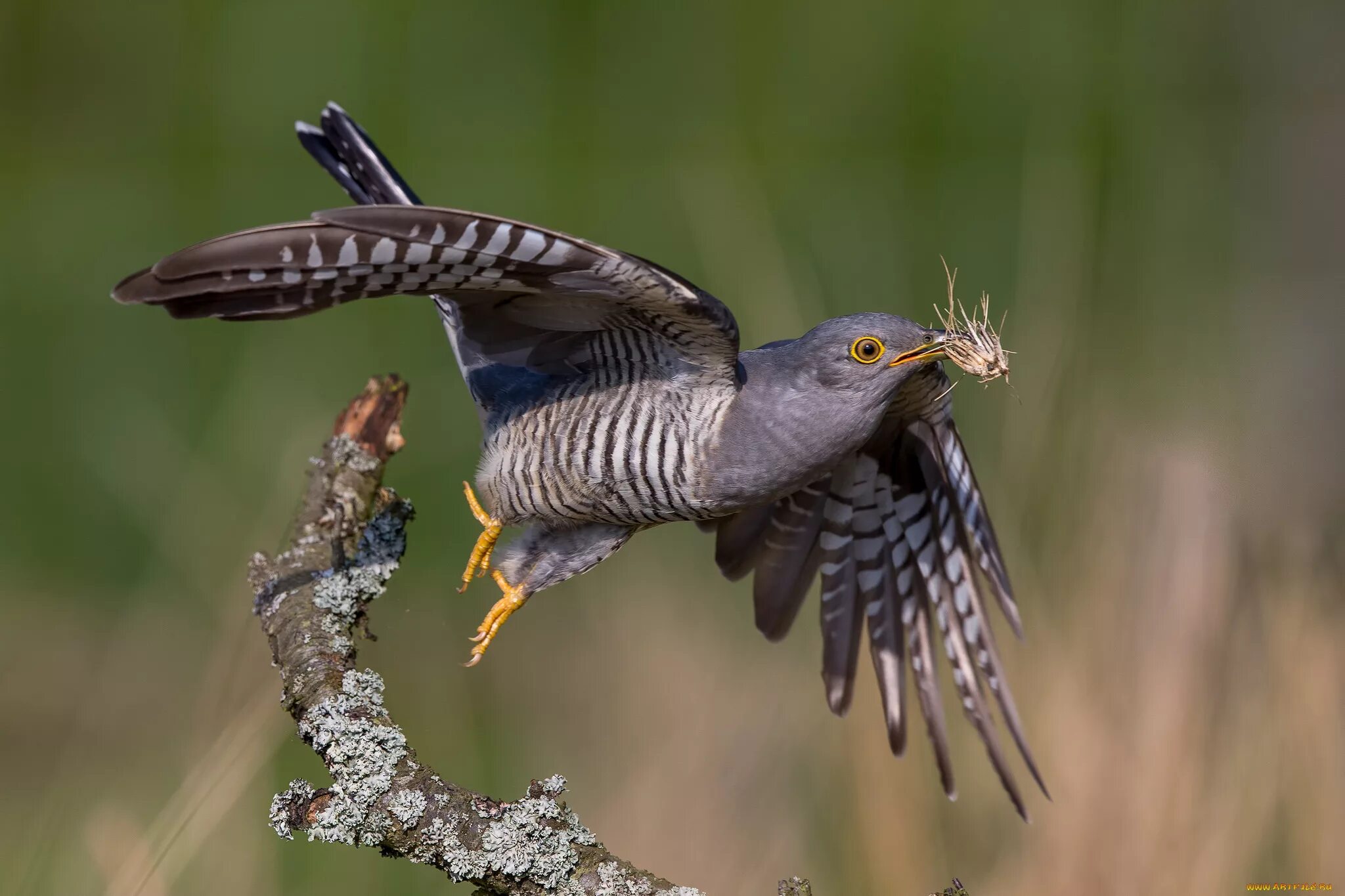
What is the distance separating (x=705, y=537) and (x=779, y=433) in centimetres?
198

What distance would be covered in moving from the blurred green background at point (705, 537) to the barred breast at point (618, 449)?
2.50ft

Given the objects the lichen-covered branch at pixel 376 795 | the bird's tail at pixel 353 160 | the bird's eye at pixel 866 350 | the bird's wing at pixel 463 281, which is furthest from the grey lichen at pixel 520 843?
the bird's tail at pixel 353 160

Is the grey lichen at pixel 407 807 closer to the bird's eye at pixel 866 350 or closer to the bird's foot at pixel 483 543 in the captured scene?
the bird's foot at pixel 483 543

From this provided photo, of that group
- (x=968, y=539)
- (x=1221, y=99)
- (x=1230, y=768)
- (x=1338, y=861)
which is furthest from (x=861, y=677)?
(x=1221, y=99)

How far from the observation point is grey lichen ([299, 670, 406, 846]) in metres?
1.73

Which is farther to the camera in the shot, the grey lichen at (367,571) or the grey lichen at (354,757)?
the grey lichen at (367,571)

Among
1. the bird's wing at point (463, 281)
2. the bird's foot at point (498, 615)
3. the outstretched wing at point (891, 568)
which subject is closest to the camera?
the bird's wing at point (463, 281)

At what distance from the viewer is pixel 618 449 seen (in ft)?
7.14

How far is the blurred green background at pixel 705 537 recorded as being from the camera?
2.49m

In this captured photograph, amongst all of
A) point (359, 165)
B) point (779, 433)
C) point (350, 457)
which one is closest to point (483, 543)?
point (350, 457)

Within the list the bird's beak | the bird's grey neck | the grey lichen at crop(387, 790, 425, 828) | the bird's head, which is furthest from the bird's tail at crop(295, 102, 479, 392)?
the grey lichen at crop(387, 790, 425, 828)

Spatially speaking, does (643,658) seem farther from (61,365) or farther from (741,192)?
(61,365)

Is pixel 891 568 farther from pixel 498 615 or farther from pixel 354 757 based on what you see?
pixel 354 757

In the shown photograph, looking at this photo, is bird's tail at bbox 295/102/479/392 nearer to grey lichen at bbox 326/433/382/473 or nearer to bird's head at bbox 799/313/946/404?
grey lichen at bbox 326/433/382/473
